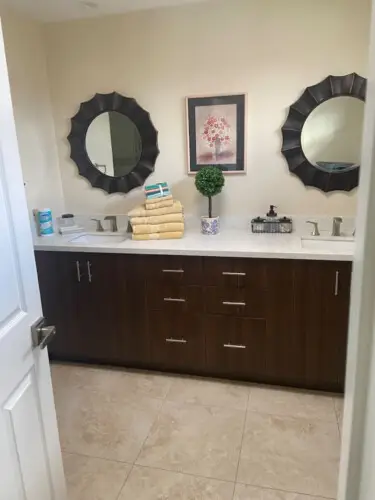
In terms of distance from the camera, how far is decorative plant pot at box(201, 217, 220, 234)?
2541 mm

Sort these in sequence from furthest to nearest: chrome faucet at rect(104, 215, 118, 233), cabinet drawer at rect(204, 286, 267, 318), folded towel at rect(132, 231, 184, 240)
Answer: chrome faucet at rect(104, 215, 118, 233)
folded towel at rect(132, 231, 184, 240)
cabinet drawer at rect(204, 286, 267, 318)

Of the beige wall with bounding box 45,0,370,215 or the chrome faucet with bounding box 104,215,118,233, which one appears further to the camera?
the chrome faucet with bounding box 104,215,118,233

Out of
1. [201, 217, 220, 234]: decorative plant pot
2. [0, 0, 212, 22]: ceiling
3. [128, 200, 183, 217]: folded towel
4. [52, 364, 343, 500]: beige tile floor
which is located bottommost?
[52, 364, 343, 500]: beige tile floor

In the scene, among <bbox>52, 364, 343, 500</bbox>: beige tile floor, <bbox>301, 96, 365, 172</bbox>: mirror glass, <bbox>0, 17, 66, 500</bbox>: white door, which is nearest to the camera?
<bbox>0, 17, 66, 500</bbox>: white door

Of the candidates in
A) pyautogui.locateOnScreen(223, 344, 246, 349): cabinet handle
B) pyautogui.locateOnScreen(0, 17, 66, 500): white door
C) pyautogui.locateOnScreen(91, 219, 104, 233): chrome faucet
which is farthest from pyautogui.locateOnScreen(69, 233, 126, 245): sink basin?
pyautogui.locateOnScreen(0, 17, 66, 500): white door

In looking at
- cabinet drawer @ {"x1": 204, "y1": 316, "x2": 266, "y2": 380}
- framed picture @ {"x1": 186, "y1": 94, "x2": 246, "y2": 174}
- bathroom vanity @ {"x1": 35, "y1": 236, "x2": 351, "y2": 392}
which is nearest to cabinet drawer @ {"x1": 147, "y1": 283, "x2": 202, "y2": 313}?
bathroom vanity @ {"x1": 35, "y1": 236, "x2": 351, "y2": 392}

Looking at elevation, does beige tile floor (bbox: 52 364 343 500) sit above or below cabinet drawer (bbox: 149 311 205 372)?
below

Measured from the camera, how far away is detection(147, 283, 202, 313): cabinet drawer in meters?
2.34

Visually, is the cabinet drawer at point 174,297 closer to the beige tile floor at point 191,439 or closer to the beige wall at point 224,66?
the beige tile floor at point 191,439

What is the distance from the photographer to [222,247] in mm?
2264

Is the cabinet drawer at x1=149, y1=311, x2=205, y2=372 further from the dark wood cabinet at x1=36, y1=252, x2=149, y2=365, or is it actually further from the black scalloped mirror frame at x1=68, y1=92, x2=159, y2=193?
the black scalloped mirror frame at x1=68, y1=92, x2=159, y2=193

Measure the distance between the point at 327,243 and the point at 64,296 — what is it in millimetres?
1728

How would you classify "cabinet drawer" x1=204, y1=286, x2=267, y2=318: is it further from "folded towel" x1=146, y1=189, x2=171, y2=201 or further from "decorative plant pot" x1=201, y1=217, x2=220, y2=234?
"folded towel" x1=146, y1=189, x2=171, y2=201

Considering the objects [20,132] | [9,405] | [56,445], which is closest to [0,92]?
[9,405]
